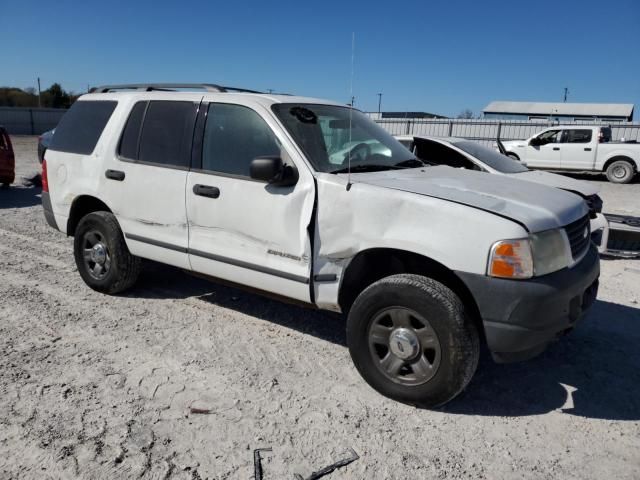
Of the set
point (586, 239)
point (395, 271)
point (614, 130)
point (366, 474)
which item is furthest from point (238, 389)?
point (614, 130)

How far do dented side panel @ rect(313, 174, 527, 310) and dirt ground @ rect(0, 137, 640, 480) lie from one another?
2.45 ft

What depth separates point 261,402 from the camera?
315 centimetres

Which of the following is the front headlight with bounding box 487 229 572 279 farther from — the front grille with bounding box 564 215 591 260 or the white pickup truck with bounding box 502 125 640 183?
the white pickup truck with bounding box 502 125 640 183

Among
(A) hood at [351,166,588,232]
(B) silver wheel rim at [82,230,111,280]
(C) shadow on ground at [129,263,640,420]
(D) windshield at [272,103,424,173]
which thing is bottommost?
(C) shadow on ground at [129,263,640,420]

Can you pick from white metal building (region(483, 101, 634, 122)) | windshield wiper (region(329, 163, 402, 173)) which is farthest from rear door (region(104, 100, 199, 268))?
white metal building (region(483, 101, 634, 122))

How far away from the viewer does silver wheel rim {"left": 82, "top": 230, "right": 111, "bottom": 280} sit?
4767mm

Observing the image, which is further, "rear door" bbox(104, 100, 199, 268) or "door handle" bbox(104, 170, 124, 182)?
"door handle" bbox(104, 170, 124, 182)

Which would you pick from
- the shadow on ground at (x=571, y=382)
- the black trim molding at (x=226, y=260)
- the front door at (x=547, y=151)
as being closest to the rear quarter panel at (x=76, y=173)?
the black trim molding at (x=226, y=260)

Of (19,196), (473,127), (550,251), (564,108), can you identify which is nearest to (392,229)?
(550,251)

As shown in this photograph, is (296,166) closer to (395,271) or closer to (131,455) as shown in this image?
(395,271)

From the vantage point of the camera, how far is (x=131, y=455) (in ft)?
8.55

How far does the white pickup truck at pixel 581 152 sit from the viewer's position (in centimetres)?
1658

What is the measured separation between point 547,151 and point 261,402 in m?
17.1

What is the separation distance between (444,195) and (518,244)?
1.73 ft
